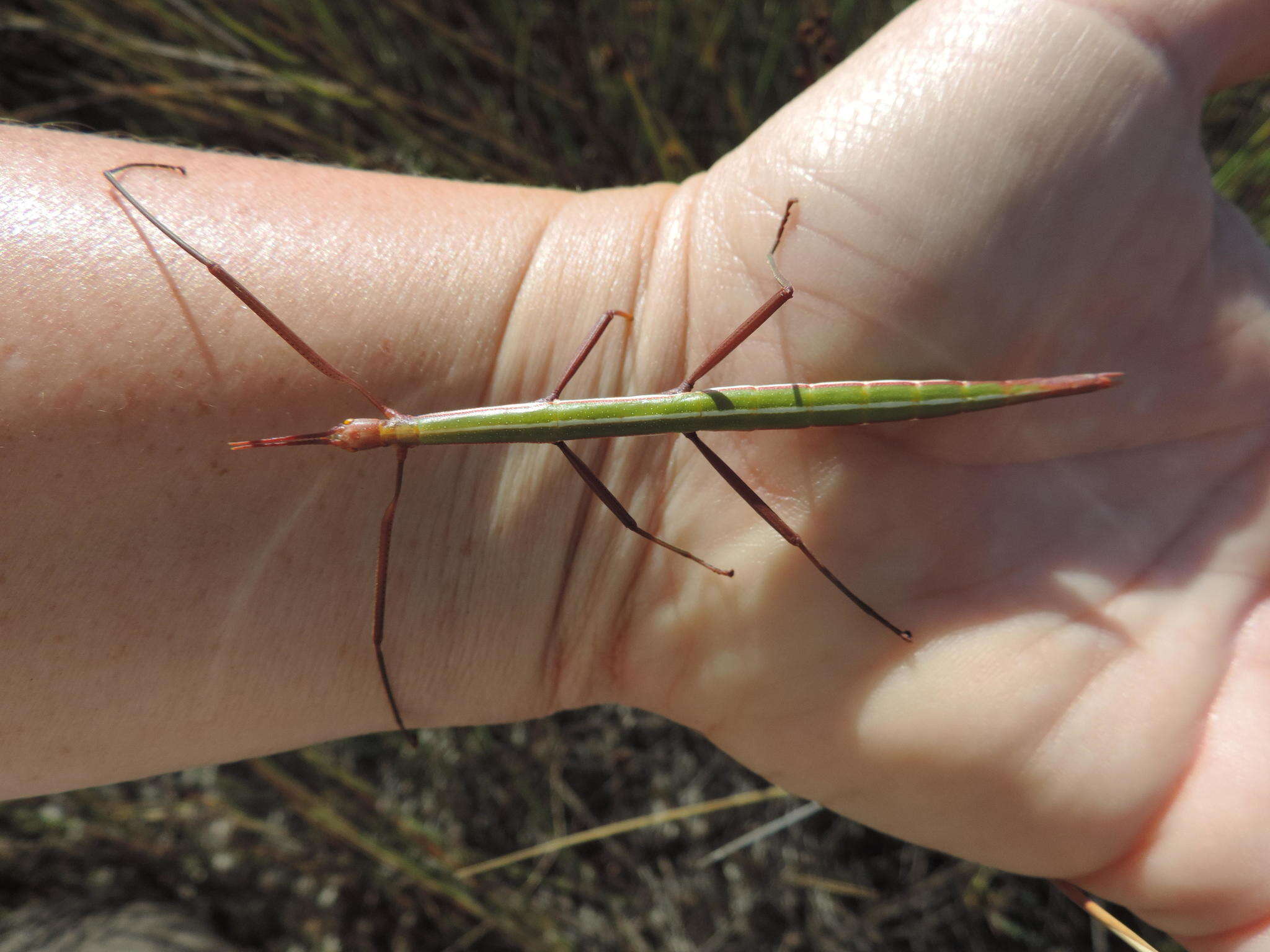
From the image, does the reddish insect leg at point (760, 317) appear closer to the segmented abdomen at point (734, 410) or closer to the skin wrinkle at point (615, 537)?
the segmented abdomen at point (734, 410)

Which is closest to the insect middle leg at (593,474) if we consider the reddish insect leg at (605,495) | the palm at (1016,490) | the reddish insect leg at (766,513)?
the reddish insect leg at (605,495)

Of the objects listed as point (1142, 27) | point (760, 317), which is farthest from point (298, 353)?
point (1142, 27)

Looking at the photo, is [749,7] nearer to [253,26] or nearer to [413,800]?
[253,26]

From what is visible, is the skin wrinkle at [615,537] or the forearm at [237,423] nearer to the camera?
the forearm at [237,423]

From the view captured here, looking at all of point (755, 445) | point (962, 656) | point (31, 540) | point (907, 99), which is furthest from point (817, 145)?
point (31, 540)

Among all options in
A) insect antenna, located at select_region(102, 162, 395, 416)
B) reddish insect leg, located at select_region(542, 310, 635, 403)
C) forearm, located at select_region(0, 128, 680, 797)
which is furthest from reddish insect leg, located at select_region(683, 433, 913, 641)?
insect antenna, located at select_region(102, 162, 395, 416)

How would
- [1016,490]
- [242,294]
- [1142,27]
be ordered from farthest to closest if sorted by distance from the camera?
1. [1016,490]
2. [1142,27]
3. [242,294]

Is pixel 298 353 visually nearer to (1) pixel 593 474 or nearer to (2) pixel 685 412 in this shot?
(1) pixel 593 474
